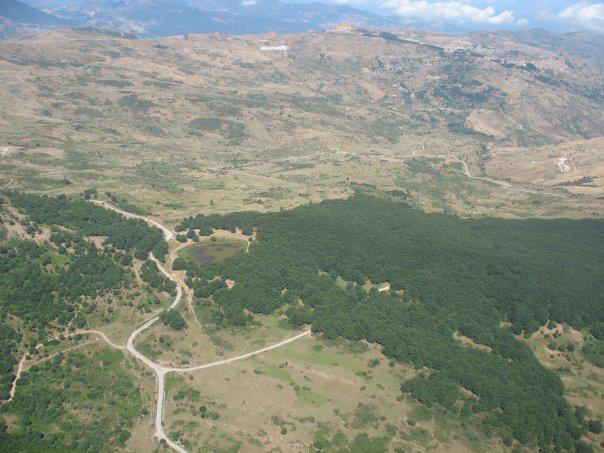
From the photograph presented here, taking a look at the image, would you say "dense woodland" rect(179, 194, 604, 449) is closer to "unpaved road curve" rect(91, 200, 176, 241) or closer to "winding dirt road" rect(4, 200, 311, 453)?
"winding dirt road" rect(4, 200, 311, 453)

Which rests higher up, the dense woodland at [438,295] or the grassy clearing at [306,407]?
the dense woodland at [438,295]

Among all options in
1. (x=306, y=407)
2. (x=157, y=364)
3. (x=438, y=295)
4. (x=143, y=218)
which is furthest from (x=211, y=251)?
(x=306, y=407)

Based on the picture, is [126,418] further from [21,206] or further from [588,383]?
[588,383]

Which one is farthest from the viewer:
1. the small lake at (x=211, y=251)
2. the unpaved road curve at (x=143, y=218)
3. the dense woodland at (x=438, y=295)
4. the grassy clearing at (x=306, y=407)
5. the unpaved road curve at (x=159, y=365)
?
the unpaved road curve at (x=143, y=218)

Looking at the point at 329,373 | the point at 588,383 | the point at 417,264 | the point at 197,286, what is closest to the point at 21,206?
the point at 197,286

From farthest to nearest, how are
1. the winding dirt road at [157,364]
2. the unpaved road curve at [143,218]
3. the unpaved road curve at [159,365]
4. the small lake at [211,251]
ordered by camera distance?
the unpaved road curve at [143,218]
the small lake at [211,251]
the winding dirt road at [157,364]
the unpaved road curve at [159,365]

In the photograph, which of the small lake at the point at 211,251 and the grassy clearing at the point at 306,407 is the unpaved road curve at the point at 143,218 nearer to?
the small lake at the point at 211,251

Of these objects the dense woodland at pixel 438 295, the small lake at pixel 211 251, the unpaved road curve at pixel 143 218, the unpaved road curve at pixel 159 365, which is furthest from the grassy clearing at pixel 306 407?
the unpaved road curve at pixel 143 218
